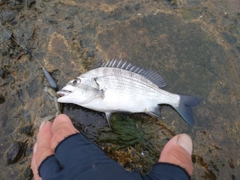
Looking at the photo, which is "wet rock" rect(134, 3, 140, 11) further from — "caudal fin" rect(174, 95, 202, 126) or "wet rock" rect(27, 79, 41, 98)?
"wet rock" rect(27, 79, 41, 98)

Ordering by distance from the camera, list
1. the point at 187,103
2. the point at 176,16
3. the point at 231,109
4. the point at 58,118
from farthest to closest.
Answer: the point at 176,16 → the point at 231,109 → the point at 187,103 → the point at 58,118

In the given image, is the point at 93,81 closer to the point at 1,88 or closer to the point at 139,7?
the point at 1,88

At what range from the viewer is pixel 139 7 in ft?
14.8

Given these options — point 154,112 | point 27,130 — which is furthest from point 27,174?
point 154,112

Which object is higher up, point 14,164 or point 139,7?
point 139,7

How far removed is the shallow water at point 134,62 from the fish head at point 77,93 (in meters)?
0.26

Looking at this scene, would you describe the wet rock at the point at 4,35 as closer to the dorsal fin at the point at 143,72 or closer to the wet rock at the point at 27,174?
the dorsal fin at the point at 143,72

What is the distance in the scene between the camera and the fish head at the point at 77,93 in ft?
10.8

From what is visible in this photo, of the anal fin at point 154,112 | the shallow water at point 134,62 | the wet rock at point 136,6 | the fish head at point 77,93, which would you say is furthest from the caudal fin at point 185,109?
the wet rock at point 136,6

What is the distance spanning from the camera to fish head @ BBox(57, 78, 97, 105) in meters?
3.30

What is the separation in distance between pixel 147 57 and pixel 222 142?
177 cm

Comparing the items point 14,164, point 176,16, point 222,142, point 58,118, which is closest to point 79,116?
point 58,118

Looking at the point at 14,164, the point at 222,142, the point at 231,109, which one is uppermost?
the point at 231,109

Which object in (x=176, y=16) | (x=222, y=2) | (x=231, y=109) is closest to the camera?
(x=231, y=109)
